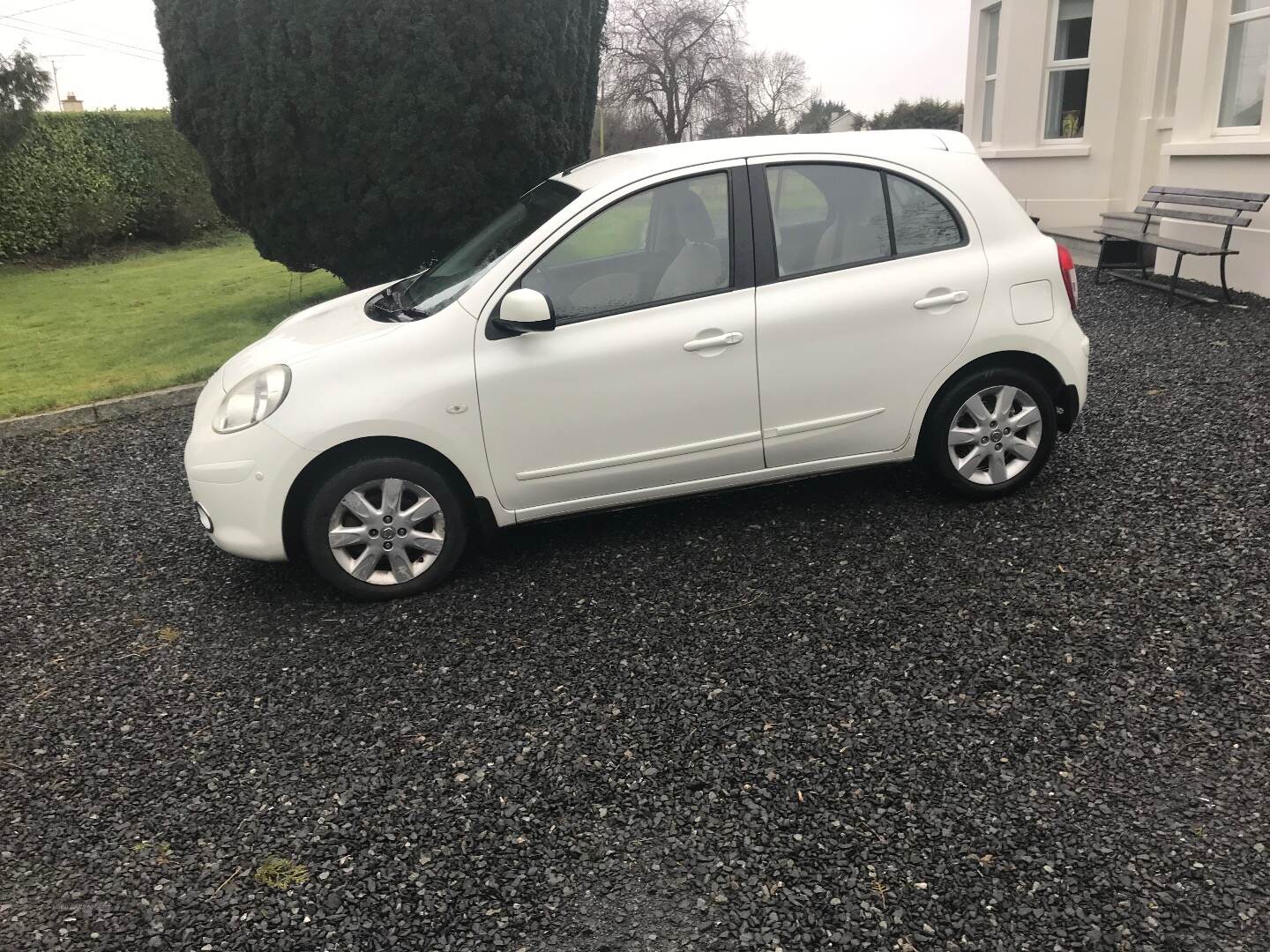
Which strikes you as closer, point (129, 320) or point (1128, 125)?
point (129, 320)

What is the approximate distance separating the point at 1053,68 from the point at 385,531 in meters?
13.4

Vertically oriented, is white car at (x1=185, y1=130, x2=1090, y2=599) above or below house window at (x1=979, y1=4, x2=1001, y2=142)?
below

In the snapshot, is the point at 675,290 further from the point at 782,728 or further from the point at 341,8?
the point at 341,8

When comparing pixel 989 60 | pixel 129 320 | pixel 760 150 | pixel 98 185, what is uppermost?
pixel 989 60

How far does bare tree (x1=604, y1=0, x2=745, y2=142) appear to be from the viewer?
48656mm

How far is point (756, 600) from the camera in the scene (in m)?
4.16

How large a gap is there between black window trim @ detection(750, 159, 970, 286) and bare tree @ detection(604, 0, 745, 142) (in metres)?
45.8

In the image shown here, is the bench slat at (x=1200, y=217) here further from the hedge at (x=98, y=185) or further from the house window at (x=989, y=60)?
the hedge at (x=98, y=185)

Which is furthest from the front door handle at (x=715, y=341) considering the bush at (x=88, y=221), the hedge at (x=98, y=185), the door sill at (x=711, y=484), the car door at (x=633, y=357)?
the bush at (x=88, y=221)

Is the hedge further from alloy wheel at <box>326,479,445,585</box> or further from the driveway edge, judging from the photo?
alloy wheel at <box>326,479,445,585</box>

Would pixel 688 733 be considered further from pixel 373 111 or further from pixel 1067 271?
pixel 373 111

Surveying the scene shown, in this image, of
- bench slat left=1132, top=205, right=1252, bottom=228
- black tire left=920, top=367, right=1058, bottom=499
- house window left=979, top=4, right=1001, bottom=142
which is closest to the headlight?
black tire left=920, top=367, right=1058, bottom=499

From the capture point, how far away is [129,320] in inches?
502

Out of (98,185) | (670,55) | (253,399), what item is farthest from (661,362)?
(670,55)
